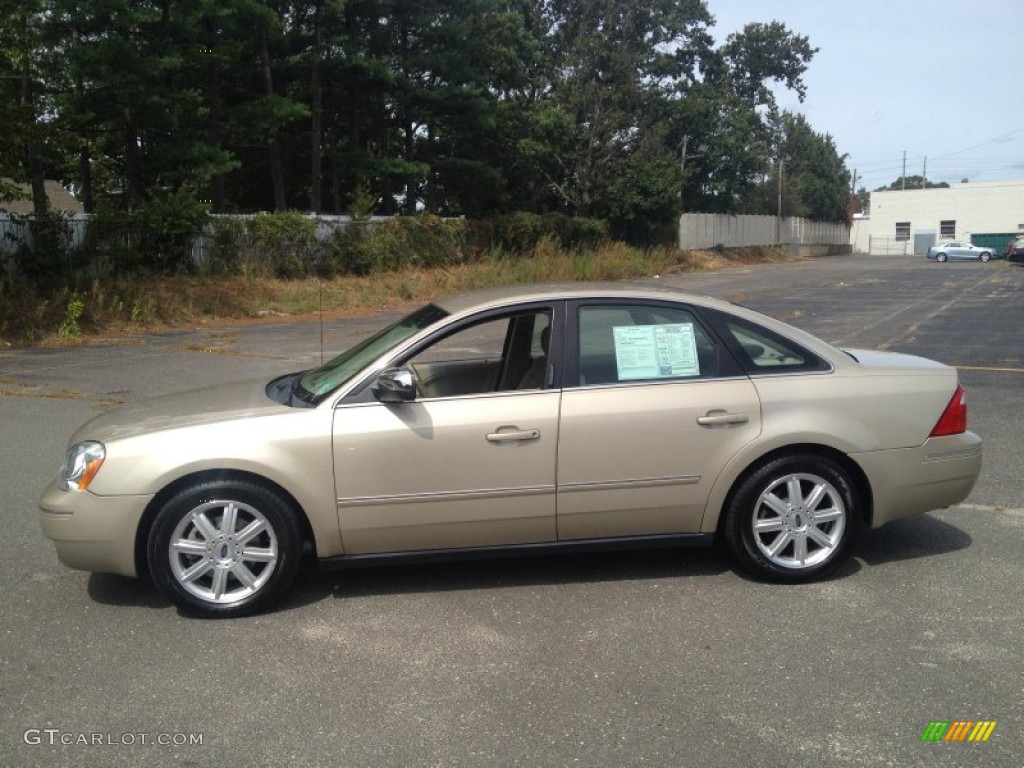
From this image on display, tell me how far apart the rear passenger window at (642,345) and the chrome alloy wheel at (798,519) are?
70 centimetres

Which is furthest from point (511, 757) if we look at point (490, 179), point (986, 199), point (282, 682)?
point (986, 199)

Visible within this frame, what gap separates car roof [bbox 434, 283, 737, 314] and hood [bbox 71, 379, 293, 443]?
1.11 m

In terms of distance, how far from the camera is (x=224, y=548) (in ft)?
14.6

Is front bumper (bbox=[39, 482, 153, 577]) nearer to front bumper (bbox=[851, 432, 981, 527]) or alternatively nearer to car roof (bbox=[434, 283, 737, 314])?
car roof (bbox=[434, 283, 737, 314])

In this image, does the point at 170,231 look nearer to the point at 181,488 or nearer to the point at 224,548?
the point at 181,488

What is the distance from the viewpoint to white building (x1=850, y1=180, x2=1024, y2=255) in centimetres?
7200

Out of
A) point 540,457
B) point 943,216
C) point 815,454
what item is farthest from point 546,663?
point 943,216

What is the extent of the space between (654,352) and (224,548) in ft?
7.61

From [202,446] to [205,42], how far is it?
2527 centimetres

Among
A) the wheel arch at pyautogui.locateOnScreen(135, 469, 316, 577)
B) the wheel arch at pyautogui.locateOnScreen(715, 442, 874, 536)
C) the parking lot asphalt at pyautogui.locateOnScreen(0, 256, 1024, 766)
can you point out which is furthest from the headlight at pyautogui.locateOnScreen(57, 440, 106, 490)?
the wheel arch at pyautogui.locateOnScreen(715, 442, 874, 536)

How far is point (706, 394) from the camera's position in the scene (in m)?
4.75

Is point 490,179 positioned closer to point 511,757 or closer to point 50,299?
point 50,299

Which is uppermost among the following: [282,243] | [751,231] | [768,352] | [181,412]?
[751,231]

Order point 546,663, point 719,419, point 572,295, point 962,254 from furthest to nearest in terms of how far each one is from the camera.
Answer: point 962,254
point 572,295
point 719,419
point 546,663
